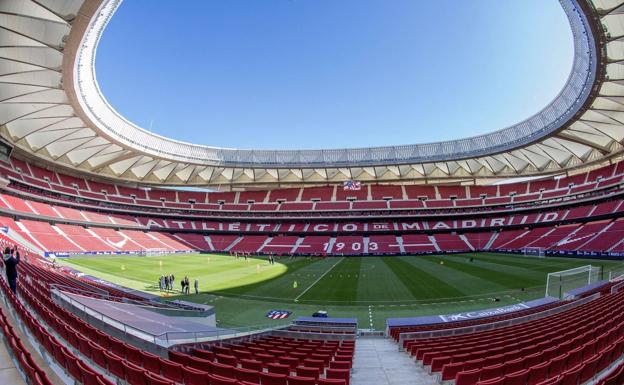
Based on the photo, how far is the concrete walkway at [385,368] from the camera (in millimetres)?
7410

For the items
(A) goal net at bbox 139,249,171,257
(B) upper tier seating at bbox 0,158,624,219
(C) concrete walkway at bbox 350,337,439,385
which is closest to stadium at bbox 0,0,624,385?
(C) concrete walkway at bbox 350,337,439,385

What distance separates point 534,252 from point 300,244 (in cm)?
3416

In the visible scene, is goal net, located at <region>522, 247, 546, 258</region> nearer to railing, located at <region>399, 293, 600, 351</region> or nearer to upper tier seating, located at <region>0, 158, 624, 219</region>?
upper tier seating, located at <region>0, 158, 624, 219</region>

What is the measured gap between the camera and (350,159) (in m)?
61.8

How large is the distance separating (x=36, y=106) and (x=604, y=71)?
55.0 m

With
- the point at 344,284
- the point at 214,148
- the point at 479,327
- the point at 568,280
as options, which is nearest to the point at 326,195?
the point at 214,148

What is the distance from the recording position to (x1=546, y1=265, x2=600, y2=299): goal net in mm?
17812

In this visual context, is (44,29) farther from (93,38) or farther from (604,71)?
(604,71)

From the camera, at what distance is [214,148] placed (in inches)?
2247

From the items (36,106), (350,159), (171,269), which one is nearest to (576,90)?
(350,159)

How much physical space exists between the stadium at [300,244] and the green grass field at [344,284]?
0.30 metres

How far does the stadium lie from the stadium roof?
25 cm

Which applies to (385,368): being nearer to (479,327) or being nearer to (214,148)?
(479,327)

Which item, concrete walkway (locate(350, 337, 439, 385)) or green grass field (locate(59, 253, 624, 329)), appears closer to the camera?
concrete walkway (locate(350, 337, 439, 385))
